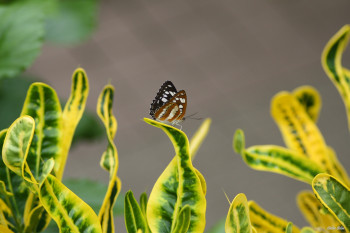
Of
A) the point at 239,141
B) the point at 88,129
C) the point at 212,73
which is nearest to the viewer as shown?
the point at 239,141

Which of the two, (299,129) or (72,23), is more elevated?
(72,23)

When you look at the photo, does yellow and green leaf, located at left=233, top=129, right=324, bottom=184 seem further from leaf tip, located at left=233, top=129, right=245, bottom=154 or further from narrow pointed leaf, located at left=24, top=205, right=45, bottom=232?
narrow pointed leaf, located at left=24, top=205, right=45, bottom=232

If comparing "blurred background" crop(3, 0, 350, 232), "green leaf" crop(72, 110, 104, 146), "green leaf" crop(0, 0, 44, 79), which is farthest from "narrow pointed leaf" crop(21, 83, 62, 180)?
"blurred background" crop(3, 0, 350, 232)

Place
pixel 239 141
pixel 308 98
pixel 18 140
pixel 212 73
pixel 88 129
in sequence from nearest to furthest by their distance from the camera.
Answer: pixel 18 140 < pixel 239 141 < pixel 308 98 < pixel 88 129 < pixel 212 73

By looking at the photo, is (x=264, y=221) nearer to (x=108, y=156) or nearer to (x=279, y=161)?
(x=279, y=161)

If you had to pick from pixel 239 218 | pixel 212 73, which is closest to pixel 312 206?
pixel 239 218

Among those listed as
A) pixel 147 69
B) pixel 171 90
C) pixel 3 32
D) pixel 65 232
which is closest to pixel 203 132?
pixel 171 90
